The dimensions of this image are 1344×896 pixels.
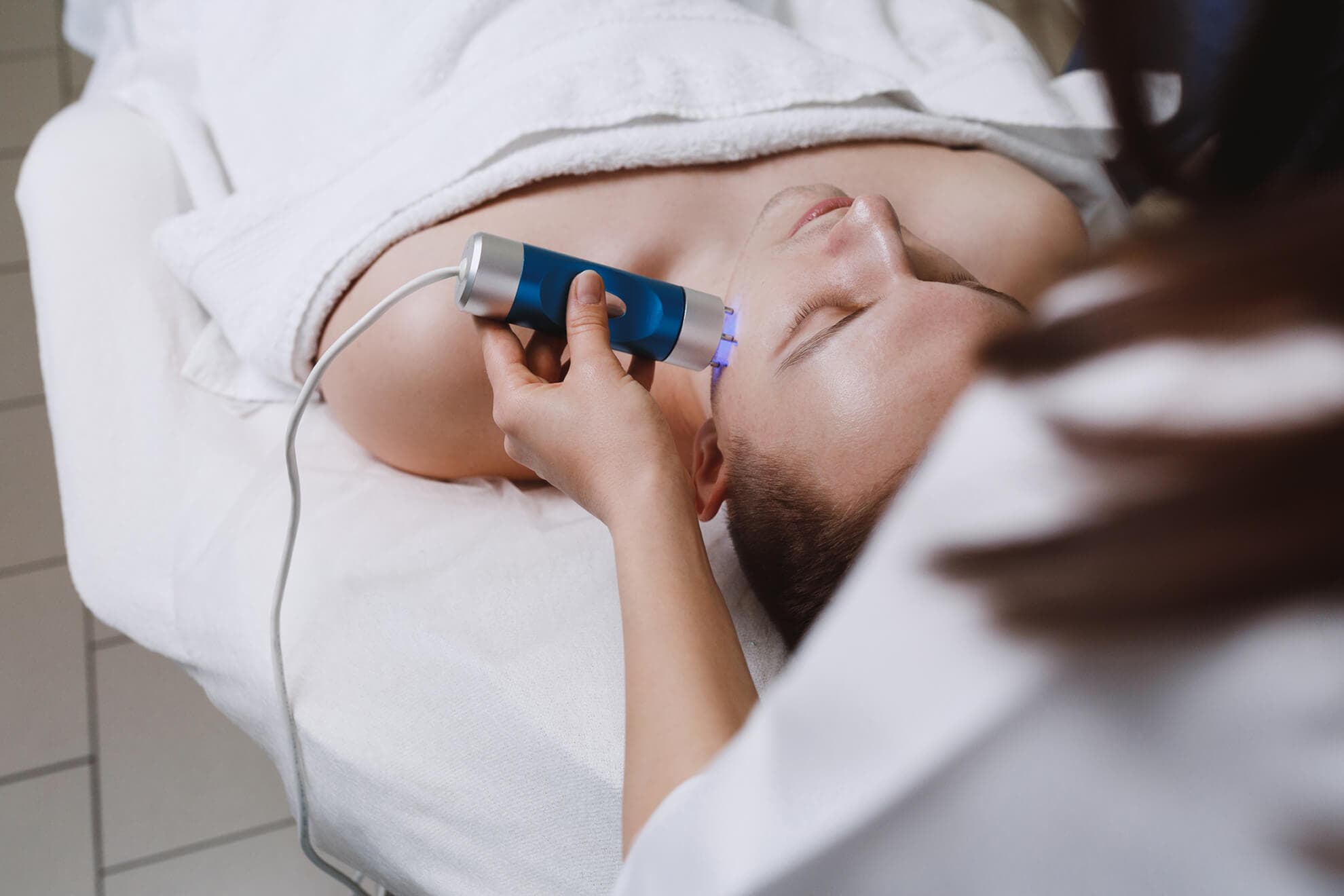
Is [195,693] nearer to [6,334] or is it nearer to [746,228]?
[6,334]

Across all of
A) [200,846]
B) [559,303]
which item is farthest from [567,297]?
[200,846]

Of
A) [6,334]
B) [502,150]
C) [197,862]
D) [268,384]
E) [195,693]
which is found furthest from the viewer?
[6,334]

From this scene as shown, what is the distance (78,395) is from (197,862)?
0.68m

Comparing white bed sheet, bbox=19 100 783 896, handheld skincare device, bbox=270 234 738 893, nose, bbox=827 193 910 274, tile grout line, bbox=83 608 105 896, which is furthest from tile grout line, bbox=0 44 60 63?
nose, bbox=827 193 910 274

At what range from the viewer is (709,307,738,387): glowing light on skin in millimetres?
834

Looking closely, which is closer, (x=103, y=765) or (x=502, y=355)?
(x=502, y=355)

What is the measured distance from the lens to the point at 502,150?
1003mm

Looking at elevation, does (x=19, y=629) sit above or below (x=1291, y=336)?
below

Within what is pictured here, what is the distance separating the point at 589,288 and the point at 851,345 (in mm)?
225

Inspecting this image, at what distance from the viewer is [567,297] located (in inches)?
29.9

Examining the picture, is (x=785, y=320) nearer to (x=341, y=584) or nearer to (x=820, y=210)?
(x=820, y=210)

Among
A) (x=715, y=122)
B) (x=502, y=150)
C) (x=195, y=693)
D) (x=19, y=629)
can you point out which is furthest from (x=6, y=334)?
(x=715, y=122)

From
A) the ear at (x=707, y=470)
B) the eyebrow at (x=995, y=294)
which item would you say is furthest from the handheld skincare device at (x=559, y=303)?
the eyebrow at (x=995, y=294)

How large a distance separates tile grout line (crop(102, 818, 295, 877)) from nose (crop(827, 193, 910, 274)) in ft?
3.64
